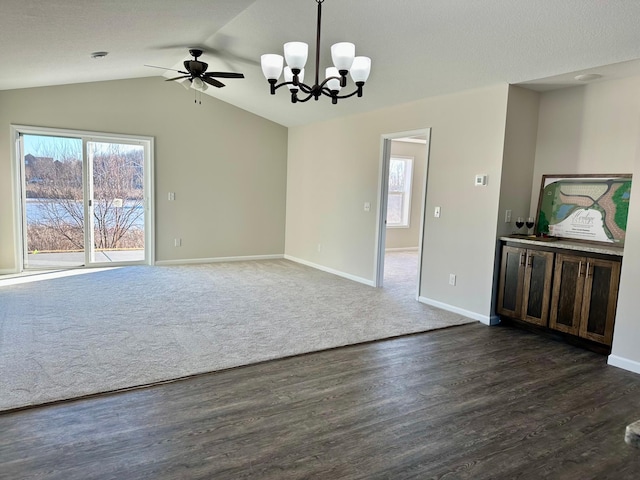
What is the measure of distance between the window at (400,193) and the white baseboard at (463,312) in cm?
404

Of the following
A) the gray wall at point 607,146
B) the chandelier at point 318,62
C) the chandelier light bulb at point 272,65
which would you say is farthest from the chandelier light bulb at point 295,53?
the gray wall at point 607,146

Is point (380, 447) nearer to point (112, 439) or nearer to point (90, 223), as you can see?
point (112, 439)

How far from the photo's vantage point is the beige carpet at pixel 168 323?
9.59 feet

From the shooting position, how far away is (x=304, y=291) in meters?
5.46

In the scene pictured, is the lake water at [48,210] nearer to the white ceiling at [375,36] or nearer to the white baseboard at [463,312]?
the white ceiling at [375,36]

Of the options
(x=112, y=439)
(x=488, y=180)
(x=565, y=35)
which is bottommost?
(x=112, y=439)

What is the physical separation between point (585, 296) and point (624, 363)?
0.59m

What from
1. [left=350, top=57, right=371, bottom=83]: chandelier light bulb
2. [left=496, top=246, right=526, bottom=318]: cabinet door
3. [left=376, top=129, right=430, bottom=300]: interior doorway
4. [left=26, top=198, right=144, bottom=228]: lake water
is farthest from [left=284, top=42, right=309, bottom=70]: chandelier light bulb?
[left=376, top=129, right=430, bottom=300]: interior doorway

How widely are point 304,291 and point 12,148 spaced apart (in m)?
4.45

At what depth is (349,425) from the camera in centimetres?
238

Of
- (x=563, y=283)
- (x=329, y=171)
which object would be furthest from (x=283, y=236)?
(x=563, y=283)

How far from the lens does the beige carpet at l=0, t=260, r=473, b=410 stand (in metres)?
2.92

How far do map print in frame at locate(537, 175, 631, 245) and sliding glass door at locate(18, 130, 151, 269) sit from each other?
5668mm

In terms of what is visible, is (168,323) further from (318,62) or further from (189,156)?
(189,156)
